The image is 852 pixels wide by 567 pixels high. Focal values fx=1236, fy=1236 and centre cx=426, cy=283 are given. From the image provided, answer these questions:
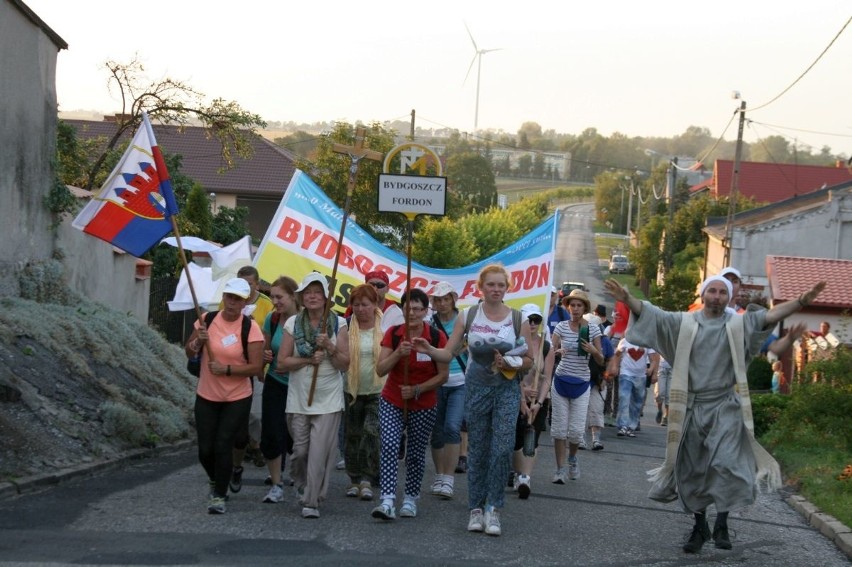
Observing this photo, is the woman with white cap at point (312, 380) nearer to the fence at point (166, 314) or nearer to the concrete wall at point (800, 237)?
the fence at point (166, 314)

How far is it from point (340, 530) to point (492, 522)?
3.43 ft

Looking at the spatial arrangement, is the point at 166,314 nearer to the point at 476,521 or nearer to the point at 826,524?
the point at 826,524

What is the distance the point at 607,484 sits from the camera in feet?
39.6

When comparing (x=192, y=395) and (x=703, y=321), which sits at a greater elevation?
(x=703, y=321)

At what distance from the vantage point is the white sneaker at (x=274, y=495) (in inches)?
364

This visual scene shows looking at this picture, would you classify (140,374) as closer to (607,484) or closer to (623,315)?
(607,484)

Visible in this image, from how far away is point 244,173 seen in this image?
56938 millimetres

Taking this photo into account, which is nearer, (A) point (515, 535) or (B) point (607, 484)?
(A) point (515, 535)

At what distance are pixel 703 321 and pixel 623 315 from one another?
9.40 metres

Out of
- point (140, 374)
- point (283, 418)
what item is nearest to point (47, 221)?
point (140, 374)

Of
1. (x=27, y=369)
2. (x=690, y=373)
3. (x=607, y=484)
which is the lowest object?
(x=607, y=484)

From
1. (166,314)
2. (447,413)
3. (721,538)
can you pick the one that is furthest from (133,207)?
(166,314)

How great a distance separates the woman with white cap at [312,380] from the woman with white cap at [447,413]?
1.23 meters

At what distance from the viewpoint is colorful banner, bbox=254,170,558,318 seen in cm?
1369
